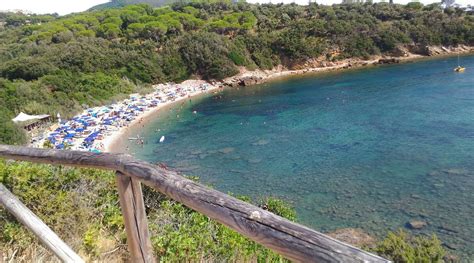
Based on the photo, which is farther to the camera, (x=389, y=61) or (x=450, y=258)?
(x=389, y=61)

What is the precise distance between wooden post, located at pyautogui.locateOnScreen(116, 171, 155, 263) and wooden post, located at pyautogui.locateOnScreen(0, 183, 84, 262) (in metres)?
0.40

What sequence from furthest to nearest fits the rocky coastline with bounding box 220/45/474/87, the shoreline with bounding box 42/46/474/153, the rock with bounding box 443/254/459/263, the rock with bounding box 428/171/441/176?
the rocky coastline with bounding box 220/45/474/87 → the shoreline with bounding box 42/46/474/153 → the rock with bounding box 428/171/441/176 → the rock with bounding box 443/254/459/263

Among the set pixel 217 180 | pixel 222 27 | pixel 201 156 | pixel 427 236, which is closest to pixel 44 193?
pixel 427 236

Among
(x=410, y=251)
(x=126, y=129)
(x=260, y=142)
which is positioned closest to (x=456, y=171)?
(x=410, y=251)

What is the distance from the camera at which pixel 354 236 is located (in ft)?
47.7

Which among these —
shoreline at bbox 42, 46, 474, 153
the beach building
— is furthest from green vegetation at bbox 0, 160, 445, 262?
shoreline at bbox 42, 46, 474, 153

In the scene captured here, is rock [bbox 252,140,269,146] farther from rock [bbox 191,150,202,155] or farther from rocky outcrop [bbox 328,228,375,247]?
rocky outcrop [bbox 328,228,375,247]

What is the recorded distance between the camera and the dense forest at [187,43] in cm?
4791

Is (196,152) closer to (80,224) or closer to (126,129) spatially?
(126,129)

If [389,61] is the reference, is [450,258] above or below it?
above

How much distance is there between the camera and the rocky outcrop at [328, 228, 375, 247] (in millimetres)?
13914

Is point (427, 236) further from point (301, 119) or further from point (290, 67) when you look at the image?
point (290, 67)

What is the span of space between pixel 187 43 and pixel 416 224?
53.0 m

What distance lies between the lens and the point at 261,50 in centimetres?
6594
